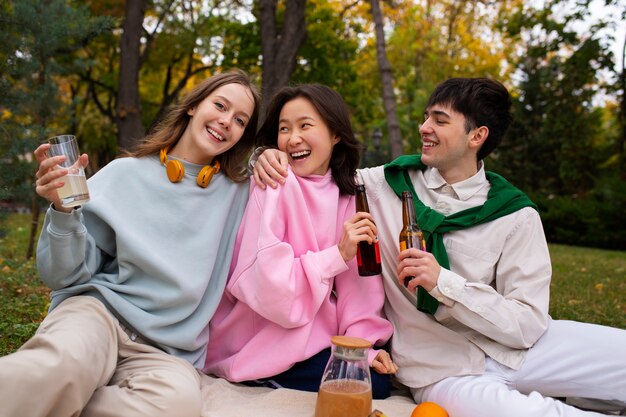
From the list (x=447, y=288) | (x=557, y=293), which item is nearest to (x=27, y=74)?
(x=447, y=288)

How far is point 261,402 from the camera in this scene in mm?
2906

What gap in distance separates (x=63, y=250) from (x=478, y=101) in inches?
92.6

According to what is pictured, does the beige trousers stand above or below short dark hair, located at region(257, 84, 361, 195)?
below

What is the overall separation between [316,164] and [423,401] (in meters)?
1.44

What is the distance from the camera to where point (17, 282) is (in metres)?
5.62

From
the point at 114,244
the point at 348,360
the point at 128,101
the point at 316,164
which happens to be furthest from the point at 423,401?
the point at 128,101

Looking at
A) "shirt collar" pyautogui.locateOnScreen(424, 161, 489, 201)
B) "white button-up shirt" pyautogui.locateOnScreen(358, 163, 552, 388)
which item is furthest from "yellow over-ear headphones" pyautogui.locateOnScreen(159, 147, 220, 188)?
"shirt collar" pyautogui.locateOnScreen(424, 161, 489, 201)

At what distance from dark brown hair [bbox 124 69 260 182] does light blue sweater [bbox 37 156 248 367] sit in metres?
0.14

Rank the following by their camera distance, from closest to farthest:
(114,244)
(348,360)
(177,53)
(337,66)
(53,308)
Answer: (348,360) → (53,308) → (114,244) → (337,66) → (177,53)

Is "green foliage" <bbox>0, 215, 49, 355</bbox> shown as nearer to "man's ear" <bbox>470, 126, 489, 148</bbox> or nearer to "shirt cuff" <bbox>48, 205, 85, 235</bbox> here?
"shirt cuff" <bbox>48, 205, 85, 235</bbox>

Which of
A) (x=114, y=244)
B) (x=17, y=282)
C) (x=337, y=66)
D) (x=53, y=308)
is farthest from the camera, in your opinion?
(x=337, y=66)

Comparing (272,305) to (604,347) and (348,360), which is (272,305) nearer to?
(348,360)

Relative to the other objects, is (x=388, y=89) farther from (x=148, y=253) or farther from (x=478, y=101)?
(x=148, y=253)

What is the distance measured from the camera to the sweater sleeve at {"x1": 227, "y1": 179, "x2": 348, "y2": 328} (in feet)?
9.39
